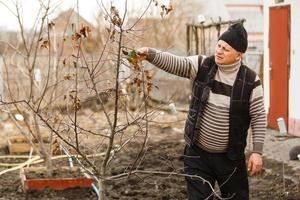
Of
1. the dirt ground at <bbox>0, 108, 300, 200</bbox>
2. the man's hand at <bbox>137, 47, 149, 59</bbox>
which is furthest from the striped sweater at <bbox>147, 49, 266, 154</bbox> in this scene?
the dirt ground at <bbox>0, 108, 300, 200</bbox>

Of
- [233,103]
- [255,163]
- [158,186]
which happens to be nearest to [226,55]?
[233,103]

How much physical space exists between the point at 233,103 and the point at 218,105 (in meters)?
0.11

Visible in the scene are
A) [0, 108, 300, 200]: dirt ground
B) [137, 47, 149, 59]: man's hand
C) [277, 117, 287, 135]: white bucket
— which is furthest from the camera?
[277, 117, 287, 135]: white bucket

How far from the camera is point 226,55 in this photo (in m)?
4.69

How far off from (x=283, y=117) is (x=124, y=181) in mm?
5114

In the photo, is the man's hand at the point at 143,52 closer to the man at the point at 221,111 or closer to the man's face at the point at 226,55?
the man at the point at 221,111

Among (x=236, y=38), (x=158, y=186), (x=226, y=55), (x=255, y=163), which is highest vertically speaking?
(x=236, y=38)

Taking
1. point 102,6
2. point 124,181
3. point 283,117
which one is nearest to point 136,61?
point 102,6

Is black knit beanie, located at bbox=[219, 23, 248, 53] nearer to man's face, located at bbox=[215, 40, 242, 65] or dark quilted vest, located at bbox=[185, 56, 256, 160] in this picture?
man's face, located at bbox=[215, 40, 242, 65]

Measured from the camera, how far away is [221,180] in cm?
492

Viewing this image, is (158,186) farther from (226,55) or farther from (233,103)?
→ (226,55)

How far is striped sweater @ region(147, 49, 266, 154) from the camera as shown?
15.5ft

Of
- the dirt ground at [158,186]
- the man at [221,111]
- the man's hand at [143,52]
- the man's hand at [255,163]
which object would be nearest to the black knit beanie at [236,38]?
the man at [221,111]

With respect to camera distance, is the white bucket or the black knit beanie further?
the white bucket
